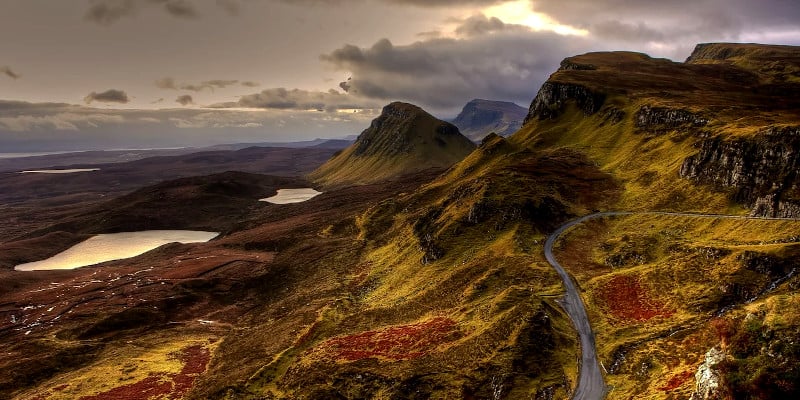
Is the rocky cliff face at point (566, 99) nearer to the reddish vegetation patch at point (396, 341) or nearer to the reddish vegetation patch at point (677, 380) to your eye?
A: the reddish vegetation patch at point (396, 341)

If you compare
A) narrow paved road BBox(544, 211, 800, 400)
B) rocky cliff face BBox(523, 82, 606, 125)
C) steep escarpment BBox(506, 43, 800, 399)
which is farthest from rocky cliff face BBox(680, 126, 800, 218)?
rocky cliff face BBox(523, 82, 606, 125)

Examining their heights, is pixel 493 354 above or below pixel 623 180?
below

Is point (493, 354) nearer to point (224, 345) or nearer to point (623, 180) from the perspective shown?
point (224, 345)

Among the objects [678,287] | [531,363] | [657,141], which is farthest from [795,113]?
[531,363]

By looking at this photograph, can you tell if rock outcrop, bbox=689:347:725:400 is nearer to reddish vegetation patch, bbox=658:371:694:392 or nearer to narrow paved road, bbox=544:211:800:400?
reddish vegetation patch, bbox=658:371:694:392

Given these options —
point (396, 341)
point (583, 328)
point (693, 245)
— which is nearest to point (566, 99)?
point (693, 245)

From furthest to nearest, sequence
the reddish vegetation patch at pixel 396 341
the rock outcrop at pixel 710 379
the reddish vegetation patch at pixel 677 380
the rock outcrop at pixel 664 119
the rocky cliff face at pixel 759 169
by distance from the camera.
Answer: the rock outcrop at pixel 664 119 < the rocky cliff face at pixel 759 169 < the reddish vegetation patch at pixel 396 341 < the reddish vegetation patch at pixel 677 380 < the rock outcrop at pixel 710 379

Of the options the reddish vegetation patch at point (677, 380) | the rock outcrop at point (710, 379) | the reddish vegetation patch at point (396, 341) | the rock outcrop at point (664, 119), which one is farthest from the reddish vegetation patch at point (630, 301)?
the rock outcrop at point (664, 119)
